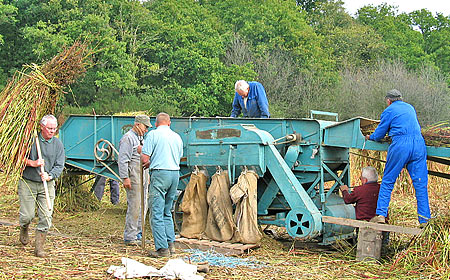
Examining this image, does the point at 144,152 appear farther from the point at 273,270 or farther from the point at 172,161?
the point at 273,270

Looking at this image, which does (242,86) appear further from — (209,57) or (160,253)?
(209,57)

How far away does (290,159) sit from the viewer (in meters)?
8.62

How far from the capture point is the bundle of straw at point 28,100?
7.33 metres

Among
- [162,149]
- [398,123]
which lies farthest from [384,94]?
[162,149]

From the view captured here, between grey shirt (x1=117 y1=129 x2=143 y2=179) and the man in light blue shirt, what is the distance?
771 millimetres

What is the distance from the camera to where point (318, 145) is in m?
8.49

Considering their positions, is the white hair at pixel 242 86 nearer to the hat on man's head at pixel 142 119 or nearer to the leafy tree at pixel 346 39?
the hat on man's head at pixel 142 119

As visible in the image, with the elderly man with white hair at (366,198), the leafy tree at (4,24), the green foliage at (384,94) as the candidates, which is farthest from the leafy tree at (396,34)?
the elderly man with white hair at (366,198)

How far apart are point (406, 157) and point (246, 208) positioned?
2.38 m

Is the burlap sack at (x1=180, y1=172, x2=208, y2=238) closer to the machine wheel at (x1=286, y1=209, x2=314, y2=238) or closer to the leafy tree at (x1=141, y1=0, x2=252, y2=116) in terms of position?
the machine wheel at (x1=286, y1=209, x2=314, y2=238)

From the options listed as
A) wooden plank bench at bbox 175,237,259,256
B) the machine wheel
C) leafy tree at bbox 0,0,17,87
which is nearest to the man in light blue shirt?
wooden plank bench at bbox 175,237,259,256

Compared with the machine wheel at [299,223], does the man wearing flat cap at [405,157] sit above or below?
above

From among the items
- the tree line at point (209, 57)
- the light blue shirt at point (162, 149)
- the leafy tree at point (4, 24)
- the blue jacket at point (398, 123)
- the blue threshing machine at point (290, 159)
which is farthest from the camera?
the tree line at point (209, 57)

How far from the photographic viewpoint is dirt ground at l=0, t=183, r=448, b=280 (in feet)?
21.4
